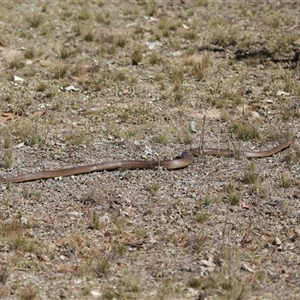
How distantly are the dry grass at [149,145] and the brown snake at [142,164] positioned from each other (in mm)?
96

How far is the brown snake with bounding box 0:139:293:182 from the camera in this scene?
958 centimetres

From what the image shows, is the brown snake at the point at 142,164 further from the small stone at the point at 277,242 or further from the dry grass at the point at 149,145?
the small stone at the point at 277,242

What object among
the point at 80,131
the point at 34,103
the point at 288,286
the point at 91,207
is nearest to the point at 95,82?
the point at 34,103

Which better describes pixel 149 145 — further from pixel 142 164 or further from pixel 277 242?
pixel 277 242

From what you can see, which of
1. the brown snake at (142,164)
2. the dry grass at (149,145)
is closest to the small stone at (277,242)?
the dry grass at (149,145)

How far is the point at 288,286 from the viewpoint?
7332 mm

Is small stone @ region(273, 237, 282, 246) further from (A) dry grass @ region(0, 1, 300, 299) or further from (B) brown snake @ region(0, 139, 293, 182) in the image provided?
(B) brown snake @ region(0, 139, 293, 182)

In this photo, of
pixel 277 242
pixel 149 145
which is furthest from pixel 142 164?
pixel 277 242

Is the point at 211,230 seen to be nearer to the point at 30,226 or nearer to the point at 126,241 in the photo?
the point at 126,241

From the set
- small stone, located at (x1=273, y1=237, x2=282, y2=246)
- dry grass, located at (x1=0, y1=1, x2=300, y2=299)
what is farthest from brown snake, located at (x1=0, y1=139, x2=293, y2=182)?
small stone, located at (x1=273, y1=237, x2=282, y2=246)

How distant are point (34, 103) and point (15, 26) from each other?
384 centimetres

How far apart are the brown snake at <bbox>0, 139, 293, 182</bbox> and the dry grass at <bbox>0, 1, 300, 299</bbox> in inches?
3.8

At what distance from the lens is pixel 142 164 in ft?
32.7

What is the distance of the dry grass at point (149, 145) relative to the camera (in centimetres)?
754
